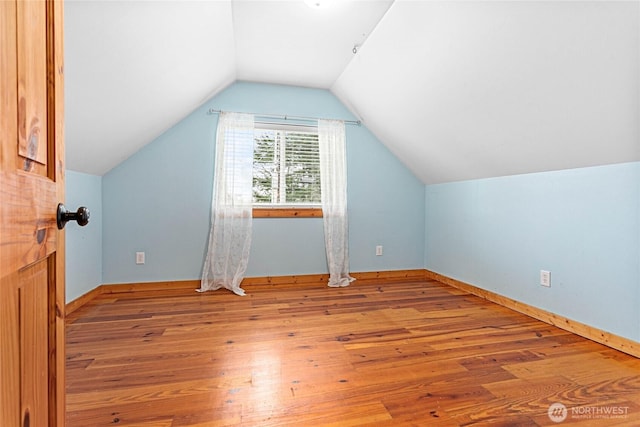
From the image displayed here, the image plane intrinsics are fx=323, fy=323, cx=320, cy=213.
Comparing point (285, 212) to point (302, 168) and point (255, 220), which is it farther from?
point (302, 168)

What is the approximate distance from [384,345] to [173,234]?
7.32ft

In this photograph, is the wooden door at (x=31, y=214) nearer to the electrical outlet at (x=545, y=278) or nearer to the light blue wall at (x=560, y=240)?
the light blue wall at (x=560, y=240)

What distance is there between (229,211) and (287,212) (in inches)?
23.1

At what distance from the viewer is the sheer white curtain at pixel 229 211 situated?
314 centimetres

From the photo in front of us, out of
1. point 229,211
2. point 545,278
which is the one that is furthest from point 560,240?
point 229,211

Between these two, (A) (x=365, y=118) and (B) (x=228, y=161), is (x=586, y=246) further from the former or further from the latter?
(B) (x=228, y=161)

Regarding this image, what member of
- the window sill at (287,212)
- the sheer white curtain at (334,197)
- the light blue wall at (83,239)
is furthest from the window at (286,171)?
the light blue wall at (83,239)

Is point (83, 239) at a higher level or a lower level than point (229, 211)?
lower

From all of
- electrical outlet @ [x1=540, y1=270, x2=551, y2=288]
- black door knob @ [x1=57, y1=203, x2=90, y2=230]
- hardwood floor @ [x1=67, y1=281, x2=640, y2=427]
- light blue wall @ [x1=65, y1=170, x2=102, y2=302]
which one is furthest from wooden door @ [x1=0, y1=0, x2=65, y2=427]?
electrical outlet @ [x1=540, y1=270, x2=551, y2=288]

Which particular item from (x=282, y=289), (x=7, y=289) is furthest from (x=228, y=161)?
(x=7, y=289)

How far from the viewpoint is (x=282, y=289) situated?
3256 millimetres

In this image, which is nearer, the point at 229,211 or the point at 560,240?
the point at 560,240

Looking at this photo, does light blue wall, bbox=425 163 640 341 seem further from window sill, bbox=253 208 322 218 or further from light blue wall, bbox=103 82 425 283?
window sill, bbox=253 208 322 218

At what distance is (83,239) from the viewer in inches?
102
